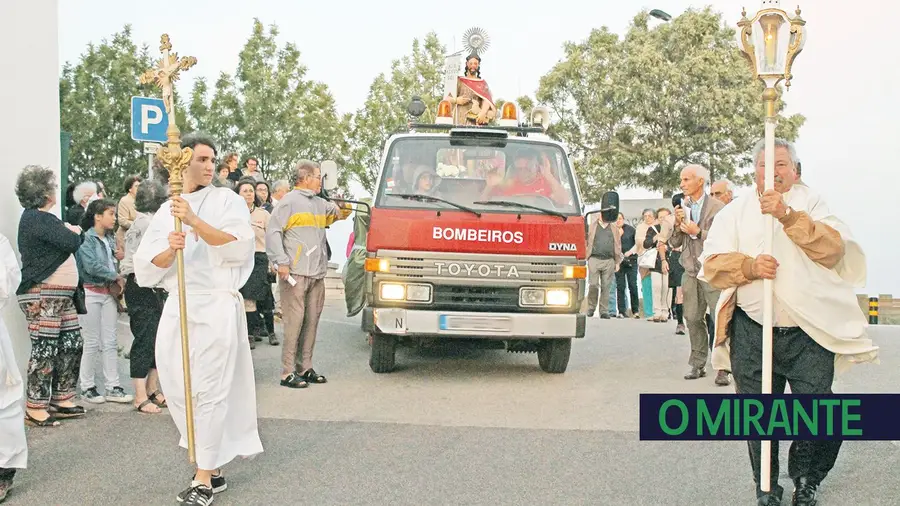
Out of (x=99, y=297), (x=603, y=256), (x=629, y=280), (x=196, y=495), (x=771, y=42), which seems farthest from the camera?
(x=629, y=280)

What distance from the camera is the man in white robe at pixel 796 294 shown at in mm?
5242

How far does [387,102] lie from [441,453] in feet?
111

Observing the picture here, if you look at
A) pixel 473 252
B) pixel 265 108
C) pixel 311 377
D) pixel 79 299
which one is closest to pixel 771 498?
pixel 473 252

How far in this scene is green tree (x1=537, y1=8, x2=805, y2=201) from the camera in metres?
43.8

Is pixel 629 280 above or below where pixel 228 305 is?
below

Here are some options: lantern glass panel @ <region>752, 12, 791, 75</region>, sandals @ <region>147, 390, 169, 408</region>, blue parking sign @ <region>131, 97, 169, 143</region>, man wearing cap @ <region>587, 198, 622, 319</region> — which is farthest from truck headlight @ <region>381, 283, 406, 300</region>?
man wearing cap @ <region>587, 198, 622, 319</region>

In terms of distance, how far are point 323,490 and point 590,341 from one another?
884cm

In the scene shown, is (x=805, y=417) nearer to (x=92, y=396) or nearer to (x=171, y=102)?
(x=171, y=102)

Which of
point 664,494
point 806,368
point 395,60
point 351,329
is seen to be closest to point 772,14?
point 806,368

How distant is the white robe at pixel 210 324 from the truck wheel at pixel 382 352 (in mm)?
4670

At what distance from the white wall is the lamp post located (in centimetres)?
563

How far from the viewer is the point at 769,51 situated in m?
5.36

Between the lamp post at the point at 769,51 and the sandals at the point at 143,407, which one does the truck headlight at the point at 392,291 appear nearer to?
the sandals at the point at 143,407

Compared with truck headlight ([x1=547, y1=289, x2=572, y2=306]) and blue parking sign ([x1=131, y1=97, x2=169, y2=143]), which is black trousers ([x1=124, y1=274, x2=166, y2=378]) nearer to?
blue parking sign ([x1=131, y1=97, x2=169, y2=143])
